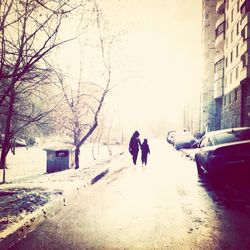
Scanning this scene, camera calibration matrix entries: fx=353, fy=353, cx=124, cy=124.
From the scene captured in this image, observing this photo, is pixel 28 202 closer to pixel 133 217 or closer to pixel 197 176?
pixel 133 217

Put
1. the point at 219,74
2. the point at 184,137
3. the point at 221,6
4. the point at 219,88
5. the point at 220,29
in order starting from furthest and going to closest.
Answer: the point at 221,6 < the point at 220,29 < the point at 219,88 < the point at 219,74 < the point at 184,137

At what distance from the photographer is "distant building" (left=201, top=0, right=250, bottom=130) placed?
33625 millimetres

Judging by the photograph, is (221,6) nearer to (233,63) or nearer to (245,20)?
(233,63)

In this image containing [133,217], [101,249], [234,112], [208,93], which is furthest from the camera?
[208,93]

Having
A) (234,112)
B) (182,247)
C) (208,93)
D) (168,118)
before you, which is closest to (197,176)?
(182,247)

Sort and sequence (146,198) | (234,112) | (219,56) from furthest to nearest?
(219,56)
(234,112)
(146,198)

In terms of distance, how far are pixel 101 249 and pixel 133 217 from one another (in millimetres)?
2007

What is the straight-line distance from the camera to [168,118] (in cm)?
16775

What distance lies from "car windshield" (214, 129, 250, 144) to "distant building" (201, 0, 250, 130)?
73.8 feet

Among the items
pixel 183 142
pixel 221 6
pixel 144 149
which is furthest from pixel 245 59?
pixel 144 149

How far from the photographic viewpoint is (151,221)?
20.6 ft

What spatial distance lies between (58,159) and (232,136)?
439 inches

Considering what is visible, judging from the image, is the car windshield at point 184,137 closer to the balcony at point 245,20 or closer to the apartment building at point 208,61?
the balcony at point 245,20

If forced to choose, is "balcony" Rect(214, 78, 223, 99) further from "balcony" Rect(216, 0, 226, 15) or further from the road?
the road
